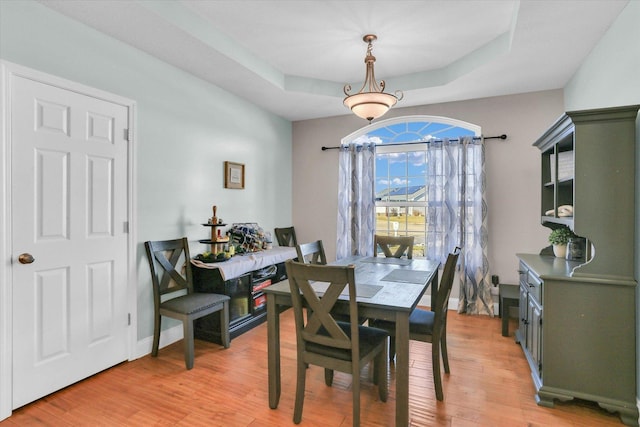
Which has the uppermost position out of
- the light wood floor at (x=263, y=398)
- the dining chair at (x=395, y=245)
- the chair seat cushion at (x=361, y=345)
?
the dining chair at (x=395, y=245)

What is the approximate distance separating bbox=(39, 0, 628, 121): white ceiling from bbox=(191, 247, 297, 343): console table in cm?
185

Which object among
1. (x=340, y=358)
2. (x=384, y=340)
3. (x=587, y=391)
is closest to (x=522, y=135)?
(x=587, y=391)

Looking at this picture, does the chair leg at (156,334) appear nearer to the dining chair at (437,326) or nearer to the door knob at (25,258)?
the door knob at (25,258)

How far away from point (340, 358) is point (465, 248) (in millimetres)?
2817

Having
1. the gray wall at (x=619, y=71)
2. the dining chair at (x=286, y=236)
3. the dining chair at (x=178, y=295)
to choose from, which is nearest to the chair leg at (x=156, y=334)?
the dining chair at (x=178, y=295)

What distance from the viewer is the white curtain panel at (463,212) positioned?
13.6 ft

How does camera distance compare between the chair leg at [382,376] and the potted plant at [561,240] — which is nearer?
the chair leg at [382,376]

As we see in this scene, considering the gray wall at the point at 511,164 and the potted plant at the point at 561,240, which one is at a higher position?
the gray wall at the point at 511,164

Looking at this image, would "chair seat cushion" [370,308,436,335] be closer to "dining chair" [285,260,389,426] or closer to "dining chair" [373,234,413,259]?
"dining chair" [285,260,389,426]

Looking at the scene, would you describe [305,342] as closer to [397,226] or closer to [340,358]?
[340,358]

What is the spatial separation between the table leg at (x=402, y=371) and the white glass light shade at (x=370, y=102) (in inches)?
62.7

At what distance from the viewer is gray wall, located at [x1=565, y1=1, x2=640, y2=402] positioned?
6.95 ft

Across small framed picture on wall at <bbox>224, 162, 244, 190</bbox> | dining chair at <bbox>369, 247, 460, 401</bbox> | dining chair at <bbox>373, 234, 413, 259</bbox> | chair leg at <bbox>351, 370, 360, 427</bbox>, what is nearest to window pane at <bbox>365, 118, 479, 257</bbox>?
dining chair at <bbox>373, 234, 413, 259</bbox>

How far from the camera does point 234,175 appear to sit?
4.07 m
